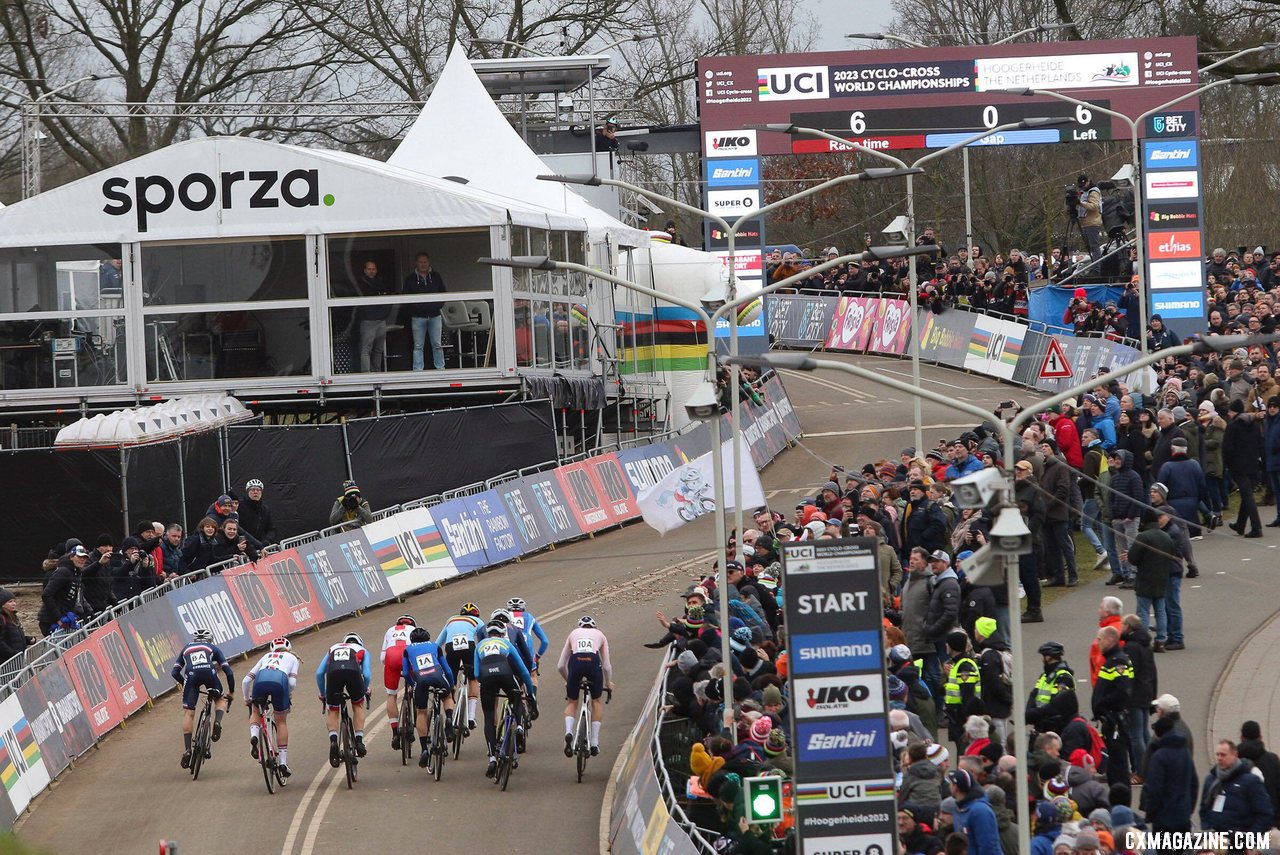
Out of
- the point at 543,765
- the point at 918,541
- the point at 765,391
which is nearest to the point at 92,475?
the point at 543,765

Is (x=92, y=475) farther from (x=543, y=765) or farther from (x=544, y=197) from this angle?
(x=544, y=197)

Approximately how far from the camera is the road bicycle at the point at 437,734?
1925 centimetres

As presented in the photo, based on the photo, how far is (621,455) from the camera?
33344mm

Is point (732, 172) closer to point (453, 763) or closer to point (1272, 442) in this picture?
point (1272, 442)

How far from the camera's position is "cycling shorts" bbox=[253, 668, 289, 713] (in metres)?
19.0

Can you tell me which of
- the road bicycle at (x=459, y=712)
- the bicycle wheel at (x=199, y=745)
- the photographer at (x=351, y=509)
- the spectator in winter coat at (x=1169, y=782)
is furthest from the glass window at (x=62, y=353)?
the spectator in winter coat at (x=1169, y=782)

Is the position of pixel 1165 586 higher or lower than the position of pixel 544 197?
lower

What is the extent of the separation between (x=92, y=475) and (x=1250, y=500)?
17.1m

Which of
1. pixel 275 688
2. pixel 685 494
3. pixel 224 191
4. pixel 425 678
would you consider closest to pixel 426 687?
pixel 425 678

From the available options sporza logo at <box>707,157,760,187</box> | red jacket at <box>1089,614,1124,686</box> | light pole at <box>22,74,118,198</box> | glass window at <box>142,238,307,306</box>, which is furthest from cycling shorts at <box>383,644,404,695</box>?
light pole at <box>22,74,118,198</box>

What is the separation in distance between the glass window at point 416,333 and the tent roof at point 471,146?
6.79 meters

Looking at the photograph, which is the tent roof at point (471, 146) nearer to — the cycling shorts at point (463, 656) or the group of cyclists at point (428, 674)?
the group of cyclists at point (428, 674)

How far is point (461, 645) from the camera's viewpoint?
19484mm

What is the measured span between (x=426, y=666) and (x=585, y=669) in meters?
1.65
